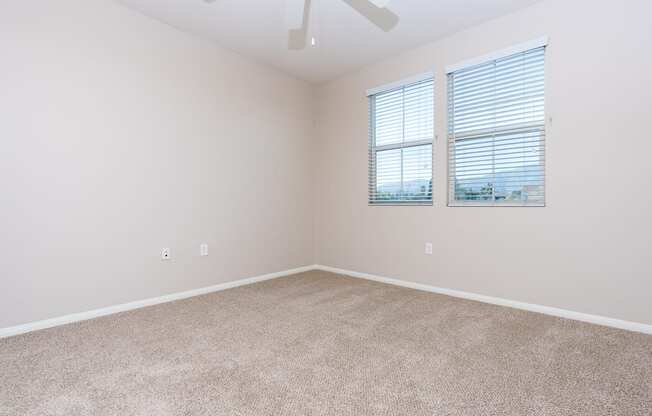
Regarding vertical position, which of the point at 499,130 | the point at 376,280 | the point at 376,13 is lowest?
the point at 376,280

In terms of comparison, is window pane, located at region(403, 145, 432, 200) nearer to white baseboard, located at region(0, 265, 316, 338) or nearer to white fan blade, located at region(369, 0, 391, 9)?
white fan blade, located at region(369, 0, 391, 9)

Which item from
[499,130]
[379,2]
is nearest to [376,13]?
[379,2]

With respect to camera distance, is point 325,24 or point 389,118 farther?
point 389,118

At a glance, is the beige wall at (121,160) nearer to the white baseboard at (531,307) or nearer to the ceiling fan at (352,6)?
the ceiling fan at (352,6)

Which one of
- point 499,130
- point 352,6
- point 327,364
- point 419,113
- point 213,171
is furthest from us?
point 419,113

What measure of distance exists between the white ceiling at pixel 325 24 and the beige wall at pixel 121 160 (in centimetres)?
22

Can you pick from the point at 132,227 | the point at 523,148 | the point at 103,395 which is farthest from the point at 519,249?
Answer: the point at 132,227

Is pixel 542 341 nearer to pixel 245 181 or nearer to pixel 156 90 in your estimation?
pixel 245 181

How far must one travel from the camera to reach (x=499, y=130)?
2.97 metres

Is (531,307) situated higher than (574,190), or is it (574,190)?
(574,190)

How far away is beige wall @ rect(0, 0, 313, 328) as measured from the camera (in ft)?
7.56

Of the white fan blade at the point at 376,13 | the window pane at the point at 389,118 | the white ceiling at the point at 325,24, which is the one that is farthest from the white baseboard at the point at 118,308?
the white fan blade at the point at 376,13

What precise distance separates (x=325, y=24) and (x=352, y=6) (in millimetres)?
556

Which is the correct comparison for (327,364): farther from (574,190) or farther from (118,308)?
(574,190)
